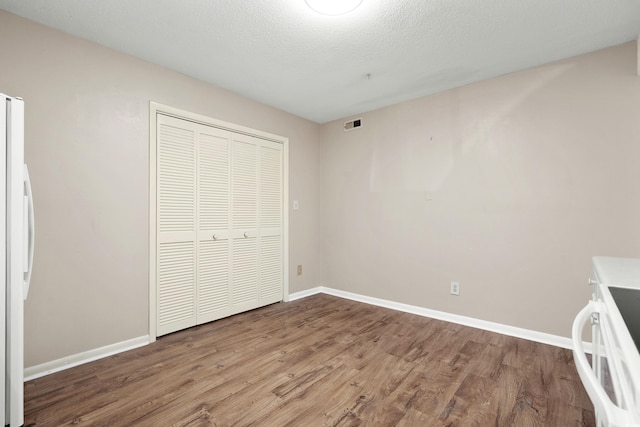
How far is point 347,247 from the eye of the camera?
4039mm

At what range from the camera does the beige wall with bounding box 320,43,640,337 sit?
2.33 meters

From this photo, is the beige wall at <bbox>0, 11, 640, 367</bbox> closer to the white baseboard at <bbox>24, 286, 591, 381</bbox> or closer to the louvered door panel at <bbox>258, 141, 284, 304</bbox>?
the white baseboard at <bbox>24, 286, 591, 381</bbox>

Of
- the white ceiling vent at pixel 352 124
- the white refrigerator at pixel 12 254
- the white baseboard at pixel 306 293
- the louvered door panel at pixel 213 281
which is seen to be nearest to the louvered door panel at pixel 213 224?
the louvered door panel at pixel 213 281

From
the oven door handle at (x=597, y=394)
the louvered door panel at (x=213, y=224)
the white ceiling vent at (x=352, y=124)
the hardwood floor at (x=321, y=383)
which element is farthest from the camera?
the white ceiling vent at (x=352, y=124)

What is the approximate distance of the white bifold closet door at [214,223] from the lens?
2752 millimetres

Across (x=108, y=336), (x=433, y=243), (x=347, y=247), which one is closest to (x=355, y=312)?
(x=347, y=247)

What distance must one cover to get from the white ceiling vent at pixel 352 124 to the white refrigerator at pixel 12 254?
325 cm

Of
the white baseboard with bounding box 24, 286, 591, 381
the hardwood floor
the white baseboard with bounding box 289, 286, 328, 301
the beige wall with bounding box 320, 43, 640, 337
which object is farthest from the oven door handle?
the white baseboard with bounding box 289, 286, 328, 301

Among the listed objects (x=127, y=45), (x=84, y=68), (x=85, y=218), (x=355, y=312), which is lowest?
(x=355, y=312)

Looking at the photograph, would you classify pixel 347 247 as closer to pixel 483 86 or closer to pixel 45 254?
pixel 483 86

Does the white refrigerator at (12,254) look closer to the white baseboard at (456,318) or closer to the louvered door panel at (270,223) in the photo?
the louvered door panel at (270,223)

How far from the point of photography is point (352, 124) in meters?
3.99

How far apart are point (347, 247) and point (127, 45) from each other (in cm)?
315

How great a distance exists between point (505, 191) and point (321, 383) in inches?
93.6
